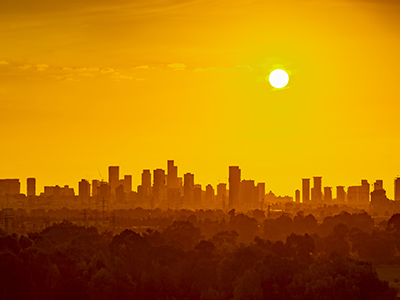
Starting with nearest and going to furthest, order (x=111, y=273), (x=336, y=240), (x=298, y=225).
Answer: (x=111, y=273) < (x=336, y=240) < (x=298, y=225)

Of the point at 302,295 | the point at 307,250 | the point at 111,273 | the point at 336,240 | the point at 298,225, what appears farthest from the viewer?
the point at 298,225

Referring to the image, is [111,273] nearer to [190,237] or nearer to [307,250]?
[307,250]

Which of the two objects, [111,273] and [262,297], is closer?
[262,297]

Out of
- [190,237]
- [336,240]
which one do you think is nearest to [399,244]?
[336,240]

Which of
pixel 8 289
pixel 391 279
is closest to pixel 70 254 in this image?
pixel 8 289

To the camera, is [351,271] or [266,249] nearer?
[351,271]

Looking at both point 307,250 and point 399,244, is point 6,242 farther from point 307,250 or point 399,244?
point 399,244

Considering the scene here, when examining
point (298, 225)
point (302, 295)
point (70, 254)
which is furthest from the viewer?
point (298, 225)

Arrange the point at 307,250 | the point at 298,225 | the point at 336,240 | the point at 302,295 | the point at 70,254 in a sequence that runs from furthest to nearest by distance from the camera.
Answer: the point at 298,225, the point at 336,240, the point at 307,250, the point at 70,254, the point at 302,295
